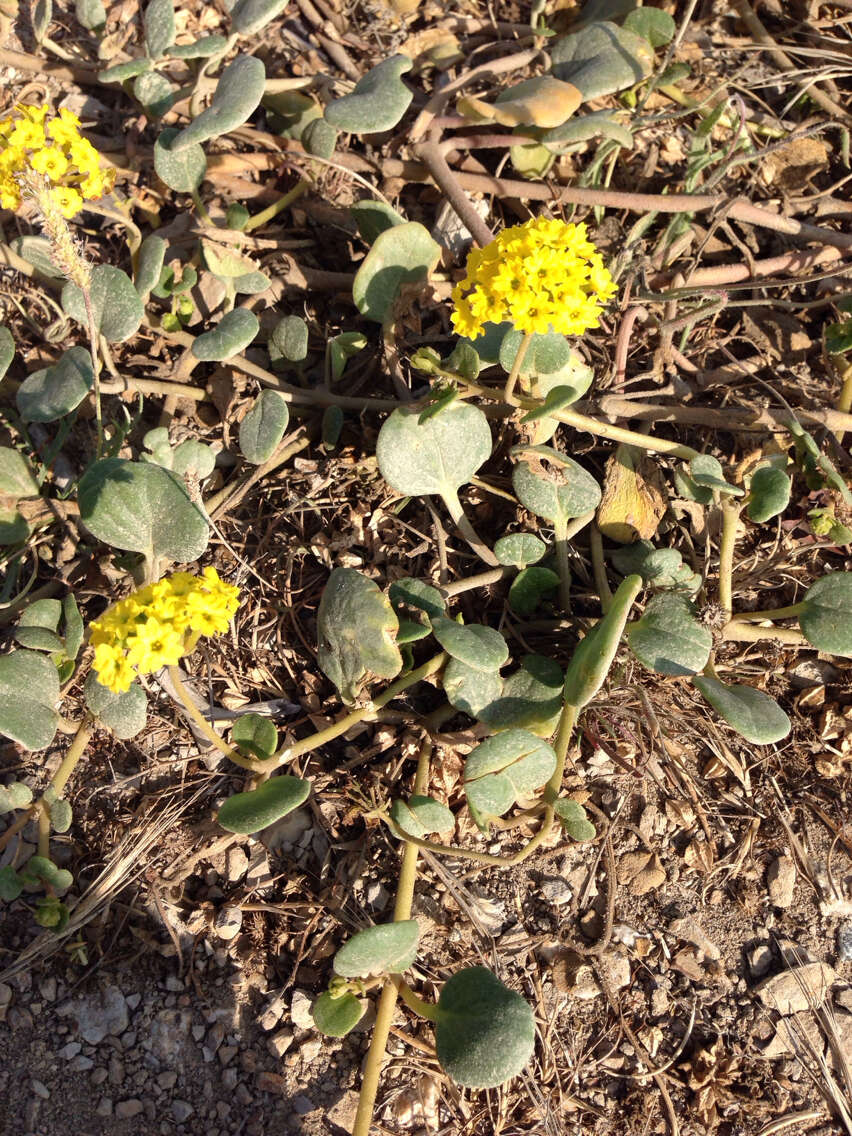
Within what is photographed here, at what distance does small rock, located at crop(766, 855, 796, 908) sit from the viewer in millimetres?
2133

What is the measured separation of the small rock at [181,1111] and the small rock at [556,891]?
90cm

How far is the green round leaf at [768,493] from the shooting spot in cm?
209

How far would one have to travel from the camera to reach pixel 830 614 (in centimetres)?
207

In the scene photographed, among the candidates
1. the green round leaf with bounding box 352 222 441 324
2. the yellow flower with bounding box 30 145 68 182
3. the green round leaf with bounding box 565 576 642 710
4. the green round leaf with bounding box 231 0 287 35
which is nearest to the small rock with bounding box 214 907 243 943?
the green round leaf with bounding box 565 576 642 710

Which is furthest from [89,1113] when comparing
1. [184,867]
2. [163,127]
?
[163,127]

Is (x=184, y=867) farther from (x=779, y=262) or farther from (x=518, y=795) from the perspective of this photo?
(x=779, y=262)

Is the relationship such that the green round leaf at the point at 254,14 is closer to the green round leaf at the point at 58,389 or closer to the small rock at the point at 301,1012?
the green round leaf at the point at 58,389

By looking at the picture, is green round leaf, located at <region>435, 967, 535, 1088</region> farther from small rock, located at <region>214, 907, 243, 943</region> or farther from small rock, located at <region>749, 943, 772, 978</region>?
small rock, located at <region>749, 943, 772, 978</region>

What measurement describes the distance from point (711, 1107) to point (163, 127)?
3.00m

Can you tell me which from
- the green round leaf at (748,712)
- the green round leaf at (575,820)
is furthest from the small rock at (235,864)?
the green round leaf at (748,712)

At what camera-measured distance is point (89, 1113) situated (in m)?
1.90

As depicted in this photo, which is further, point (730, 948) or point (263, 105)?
point (263, 105)

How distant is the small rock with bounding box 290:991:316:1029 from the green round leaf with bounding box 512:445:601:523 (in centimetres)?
123

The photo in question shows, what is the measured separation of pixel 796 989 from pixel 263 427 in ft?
6.00
